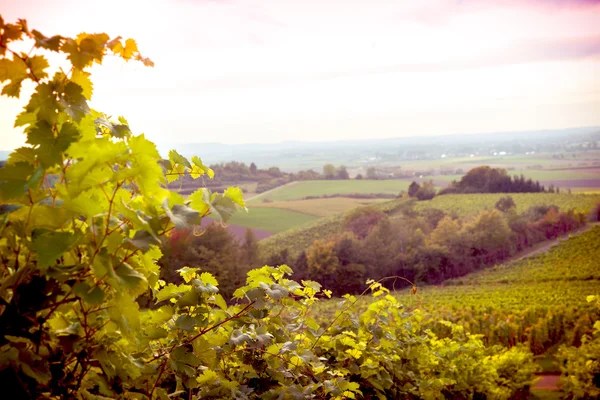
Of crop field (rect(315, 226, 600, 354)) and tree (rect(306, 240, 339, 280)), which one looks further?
tree (rect(306, 240, 339, 280))

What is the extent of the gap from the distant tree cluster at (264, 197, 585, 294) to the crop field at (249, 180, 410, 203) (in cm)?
643

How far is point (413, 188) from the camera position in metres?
25.2

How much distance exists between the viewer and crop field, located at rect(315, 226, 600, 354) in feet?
31.0

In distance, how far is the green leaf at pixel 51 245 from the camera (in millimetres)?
551

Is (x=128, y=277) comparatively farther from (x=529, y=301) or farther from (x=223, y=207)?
(x=529, y=301)

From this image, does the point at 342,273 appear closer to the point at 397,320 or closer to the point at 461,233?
the point at 461,233

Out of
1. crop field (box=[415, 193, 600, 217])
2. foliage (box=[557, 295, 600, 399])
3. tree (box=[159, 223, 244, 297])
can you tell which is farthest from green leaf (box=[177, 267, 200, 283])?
crop field (box=[415, 193, 600, 217])

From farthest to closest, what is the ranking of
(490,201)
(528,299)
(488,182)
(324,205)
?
(324,205) < (488,182) < (490,201) < (528,299)

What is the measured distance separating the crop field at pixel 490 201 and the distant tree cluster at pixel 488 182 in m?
0.38

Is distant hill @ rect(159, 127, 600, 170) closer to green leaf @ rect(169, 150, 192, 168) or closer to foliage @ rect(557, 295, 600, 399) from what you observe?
foliage @ rect(557, 295, 600, 399)

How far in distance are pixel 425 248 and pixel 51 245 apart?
57.8 ft

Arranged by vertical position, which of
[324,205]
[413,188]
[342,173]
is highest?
[342,173]

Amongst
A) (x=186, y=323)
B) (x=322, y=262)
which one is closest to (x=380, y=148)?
(x=322, y=262)

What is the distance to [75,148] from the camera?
2.02ft
